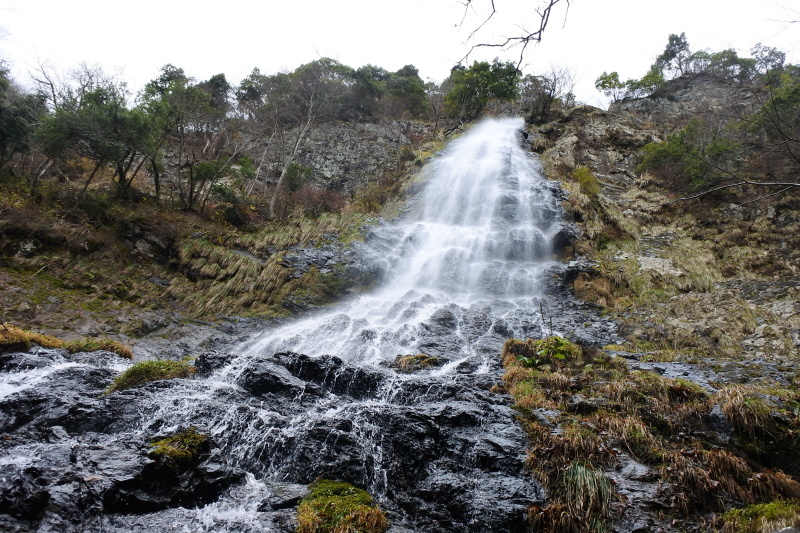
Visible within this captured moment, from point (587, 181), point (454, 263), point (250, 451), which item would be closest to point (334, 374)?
point (250, 451)

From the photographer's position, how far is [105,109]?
13.5 m

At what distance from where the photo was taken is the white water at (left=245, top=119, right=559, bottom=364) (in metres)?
10.5

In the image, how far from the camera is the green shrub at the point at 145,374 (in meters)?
6.23

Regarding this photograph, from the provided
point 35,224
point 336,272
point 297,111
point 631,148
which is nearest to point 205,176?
point 35,224

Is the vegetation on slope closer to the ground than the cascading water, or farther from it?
farther from it

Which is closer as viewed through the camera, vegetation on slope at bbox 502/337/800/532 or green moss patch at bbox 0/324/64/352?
vegetation on slope at bbox 502/337/800/532

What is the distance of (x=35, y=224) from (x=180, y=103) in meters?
7.15

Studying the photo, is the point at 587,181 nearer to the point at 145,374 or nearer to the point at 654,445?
the point at 654,445

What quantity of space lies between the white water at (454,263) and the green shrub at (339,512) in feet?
16.6

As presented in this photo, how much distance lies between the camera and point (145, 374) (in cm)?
649

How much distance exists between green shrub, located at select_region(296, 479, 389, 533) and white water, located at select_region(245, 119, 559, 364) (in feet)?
16.6

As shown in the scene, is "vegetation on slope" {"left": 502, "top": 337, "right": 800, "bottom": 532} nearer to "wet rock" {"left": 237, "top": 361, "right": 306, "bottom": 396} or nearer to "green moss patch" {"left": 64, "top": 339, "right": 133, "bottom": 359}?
"wet rock" {"left": 237, "top": 361, "right": 306, "bottom": 396}

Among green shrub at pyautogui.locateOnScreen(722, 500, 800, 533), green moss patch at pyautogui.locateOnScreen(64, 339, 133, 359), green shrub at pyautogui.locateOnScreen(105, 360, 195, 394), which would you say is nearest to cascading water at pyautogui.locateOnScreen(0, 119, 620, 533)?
green shrub at pyautogui.locateOnScreen(105, 360, 195, 394)

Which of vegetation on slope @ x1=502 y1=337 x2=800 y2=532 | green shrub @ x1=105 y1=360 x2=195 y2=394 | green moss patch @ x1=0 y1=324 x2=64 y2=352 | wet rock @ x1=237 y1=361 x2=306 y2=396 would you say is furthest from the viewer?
green moss patch @ x1=0 y1=324 x2=64 y2=352
